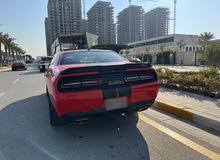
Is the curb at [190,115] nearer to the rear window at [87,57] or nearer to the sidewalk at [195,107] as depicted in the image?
the sidewalk at [195,107]

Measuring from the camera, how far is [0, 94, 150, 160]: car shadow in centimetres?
298

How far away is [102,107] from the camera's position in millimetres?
3189

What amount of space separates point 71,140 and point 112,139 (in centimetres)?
73

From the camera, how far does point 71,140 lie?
3492 mm

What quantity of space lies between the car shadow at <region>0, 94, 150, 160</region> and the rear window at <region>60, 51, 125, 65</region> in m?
1.34

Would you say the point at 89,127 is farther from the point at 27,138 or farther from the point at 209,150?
the point at 209,150

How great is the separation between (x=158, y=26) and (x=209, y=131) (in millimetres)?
91014

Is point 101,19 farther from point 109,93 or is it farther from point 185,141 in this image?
point 185,141

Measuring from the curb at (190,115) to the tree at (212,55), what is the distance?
193 inches

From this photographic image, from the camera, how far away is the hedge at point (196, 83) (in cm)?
569

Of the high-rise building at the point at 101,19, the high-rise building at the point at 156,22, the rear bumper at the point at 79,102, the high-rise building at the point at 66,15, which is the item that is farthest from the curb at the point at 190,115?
the high-rise building at the point at 156,22

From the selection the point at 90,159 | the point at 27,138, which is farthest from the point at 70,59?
the point at 90,159

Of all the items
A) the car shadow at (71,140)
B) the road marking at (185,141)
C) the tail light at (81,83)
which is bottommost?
the car shadow at (71,140)

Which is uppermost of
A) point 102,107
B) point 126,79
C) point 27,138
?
point 126,79
